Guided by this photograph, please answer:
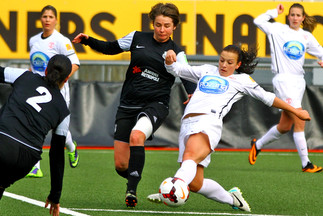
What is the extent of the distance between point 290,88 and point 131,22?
5.39 meters

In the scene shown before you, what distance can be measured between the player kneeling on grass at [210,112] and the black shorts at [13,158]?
4.96 ft

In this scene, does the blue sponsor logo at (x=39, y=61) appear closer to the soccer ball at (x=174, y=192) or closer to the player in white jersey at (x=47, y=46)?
the player in white jersey at (x=47, y=46)

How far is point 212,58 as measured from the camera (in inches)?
579

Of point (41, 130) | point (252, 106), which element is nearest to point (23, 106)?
point (41, 130)

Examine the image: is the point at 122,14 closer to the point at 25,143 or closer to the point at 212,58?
the point at 212,58

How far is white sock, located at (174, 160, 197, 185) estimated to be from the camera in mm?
6118

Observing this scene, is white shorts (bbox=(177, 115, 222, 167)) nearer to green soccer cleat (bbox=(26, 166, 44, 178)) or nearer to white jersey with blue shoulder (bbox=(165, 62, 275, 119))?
white jersey with blue shoulder (bbox=(165, 62, 275, 119))

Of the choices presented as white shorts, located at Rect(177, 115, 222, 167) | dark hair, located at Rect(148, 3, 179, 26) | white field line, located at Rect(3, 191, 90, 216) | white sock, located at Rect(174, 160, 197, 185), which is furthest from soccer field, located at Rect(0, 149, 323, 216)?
dark hair, located at Rect(148, 3, 179, 26)

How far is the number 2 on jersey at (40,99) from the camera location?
5199 millimetres

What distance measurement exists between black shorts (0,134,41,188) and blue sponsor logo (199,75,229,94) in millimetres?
2015

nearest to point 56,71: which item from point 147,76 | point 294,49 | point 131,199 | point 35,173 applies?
point 131,199

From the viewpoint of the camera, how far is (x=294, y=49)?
413 inches

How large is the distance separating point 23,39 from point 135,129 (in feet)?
27.3

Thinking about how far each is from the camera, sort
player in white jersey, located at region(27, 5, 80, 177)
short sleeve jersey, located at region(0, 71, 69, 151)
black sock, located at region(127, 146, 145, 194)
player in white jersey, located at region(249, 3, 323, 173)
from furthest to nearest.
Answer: player in white jersey, located at region(249, 3, 323, 173) < player in white jersey, located at region(27, 5, 80, 177) < black sock, located at region(127, 146, 145, 194) < short sleeve jersey, located at region(0, 71, 69, 151)
